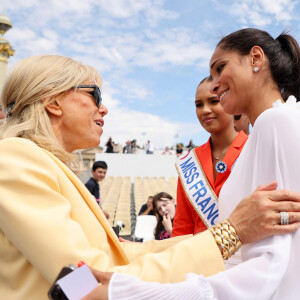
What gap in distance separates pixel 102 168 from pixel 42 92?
394 cm

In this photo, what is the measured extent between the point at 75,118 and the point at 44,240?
0.54 meters

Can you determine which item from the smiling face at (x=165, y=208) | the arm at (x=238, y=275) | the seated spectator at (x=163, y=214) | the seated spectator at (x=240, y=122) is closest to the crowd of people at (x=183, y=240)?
the arm at (x=238, y=275)

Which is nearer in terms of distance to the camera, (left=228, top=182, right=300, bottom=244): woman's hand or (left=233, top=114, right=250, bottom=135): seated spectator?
(left=228, top=182, right=300, bottom=244): woman's hand

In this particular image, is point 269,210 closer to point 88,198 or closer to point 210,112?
point 88,198

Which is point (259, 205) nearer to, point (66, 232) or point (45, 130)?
point (66, 232)

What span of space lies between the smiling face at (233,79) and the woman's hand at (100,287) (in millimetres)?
722

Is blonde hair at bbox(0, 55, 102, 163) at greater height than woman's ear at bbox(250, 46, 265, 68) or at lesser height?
lesser

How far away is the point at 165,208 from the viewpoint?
405cm

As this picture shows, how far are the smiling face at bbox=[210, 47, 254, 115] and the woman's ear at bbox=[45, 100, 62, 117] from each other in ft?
1.92

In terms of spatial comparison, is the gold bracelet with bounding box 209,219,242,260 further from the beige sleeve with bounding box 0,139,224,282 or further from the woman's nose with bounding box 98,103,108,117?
the woman's nose with bounding box 98,103,108,117

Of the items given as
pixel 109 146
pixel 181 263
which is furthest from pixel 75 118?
pixel 109 146

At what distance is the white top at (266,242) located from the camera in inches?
29.3

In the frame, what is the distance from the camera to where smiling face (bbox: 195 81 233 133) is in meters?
1.77

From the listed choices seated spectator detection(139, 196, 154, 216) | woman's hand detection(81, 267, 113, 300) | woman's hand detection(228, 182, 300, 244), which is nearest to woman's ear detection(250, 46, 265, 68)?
woman's hand detection(228, 182, 300, 244)
